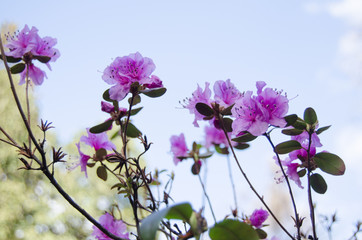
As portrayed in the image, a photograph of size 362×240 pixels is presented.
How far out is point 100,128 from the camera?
69cm

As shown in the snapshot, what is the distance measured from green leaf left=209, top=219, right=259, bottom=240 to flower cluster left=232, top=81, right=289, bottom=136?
0.62ft

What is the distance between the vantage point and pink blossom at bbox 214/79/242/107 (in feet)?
2.23

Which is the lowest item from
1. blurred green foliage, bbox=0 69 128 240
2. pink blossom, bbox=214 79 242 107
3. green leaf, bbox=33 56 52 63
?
blurred green foliage, bbox=0 69 128 240

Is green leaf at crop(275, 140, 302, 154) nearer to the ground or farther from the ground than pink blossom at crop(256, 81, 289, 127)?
nearer to the ground

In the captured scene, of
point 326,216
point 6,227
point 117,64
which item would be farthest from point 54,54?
point 6,227

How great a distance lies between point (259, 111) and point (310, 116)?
10 cm

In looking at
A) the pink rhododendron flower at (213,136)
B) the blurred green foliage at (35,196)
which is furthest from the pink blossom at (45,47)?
the blurred green foliage at (35,196)

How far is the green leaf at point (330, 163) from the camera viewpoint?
2.06 ft

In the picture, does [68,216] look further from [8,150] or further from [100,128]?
[100,128]

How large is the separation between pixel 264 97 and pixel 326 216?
14.7 inches

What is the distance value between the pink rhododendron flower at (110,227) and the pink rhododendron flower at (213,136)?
583 mm

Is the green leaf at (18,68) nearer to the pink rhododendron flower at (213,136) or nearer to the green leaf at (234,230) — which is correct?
the green leaf at (234,230)

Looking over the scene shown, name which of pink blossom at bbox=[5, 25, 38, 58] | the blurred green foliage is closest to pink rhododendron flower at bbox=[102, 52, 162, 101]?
pink blossom at bbox=[5, 25, 38, 58]

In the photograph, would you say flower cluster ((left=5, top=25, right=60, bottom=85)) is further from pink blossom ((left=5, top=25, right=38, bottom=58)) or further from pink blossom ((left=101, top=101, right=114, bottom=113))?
pink blossom ((left=101, top=101, right=114, bottom=113))
